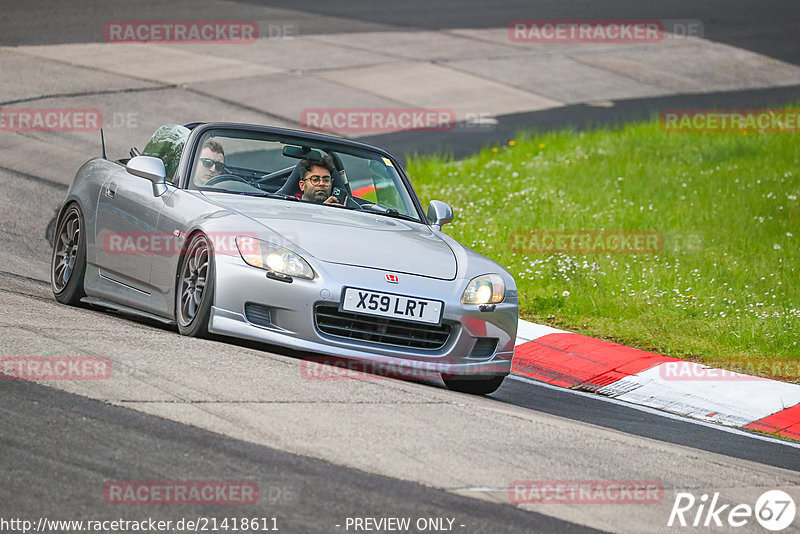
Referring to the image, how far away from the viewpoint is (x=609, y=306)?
430 inches

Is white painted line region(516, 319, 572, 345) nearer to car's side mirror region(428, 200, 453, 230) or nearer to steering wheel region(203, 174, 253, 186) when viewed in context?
car's side mirror region(428, 200, 453, 230)

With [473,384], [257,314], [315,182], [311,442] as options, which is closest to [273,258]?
[257,314]

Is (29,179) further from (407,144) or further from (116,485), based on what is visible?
(116,485)

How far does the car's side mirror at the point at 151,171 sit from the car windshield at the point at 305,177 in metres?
0.19

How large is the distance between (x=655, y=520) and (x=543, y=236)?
833 cm

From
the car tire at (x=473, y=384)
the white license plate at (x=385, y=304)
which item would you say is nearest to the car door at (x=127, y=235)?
the white license plate at (x=385, y=304)

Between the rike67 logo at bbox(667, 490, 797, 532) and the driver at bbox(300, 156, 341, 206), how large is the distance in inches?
145

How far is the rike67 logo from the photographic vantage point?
486 cm

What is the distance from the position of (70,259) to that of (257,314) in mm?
2412

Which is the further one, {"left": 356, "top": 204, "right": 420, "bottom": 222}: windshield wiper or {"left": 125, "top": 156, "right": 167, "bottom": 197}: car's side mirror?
{"left": 356, "top": 204, "right": 420, "bottom": 222}: windshield wiper

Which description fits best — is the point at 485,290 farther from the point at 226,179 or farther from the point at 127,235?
the point at 127,235

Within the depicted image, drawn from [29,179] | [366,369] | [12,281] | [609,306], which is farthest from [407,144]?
[366,369]

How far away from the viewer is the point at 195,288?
22.8 ft

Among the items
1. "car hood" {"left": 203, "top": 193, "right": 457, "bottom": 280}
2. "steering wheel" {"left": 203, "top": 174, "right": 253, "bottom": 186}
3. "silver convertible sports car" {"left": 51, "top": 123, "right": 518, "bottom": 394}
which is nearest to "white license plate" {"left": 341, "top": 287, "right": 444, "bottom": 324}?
"silver convertible sports car" {"left": 51, "top": 123, "right": 518, "bottom": 394}
